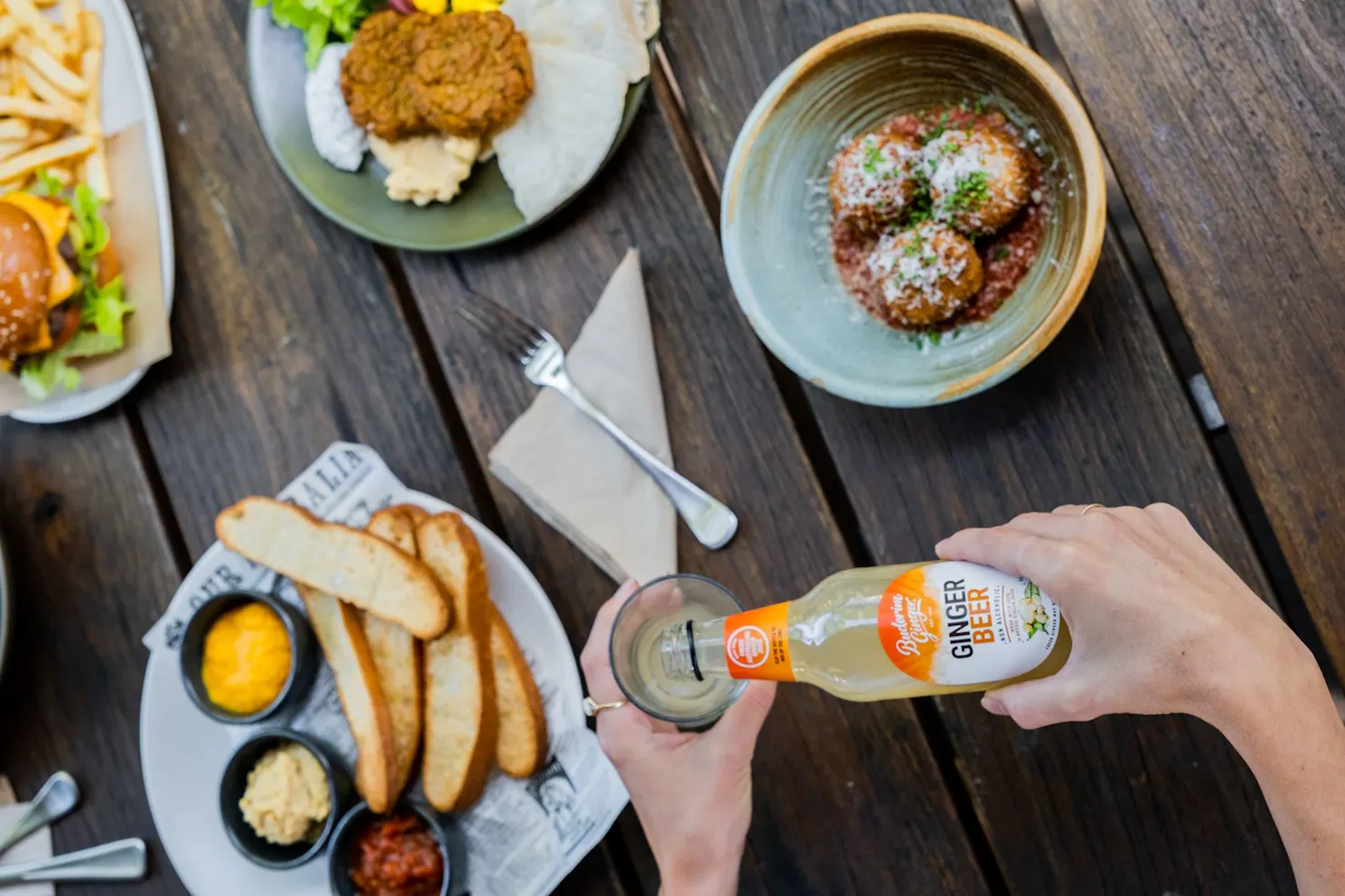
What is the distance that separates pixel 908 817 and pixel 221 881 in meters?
0.88

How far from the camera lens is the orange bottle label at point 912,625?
0.80m

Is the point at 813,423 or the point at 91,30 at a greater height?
the point at 91,30

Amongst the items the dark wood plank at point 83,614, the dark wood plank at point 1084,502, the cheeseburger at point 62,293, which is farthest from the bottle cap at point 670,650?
the cheeseburger at point 62,293

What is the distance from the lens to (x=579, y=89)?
1243 millimetres

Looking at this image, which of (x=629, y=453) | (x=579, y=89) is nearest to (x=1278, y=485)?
(x=629, y=453)

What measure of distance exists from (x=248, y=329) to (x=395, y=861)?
0.73 metres

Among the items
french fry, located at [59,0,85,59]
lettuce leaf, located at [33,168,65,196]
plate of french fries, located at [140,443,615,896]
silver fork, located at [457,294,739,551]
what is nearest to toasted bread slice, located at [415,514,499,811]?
plate of french fries, located at [140,443,615,896]

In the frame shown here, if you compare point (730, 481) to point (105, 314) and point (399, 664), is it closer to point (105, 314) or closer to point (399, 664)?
point (399, 664)

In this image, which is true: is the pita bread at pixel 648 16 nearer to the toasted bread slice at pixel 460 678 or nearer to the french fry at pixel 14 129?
the toasted bread slice at pixel 460 678

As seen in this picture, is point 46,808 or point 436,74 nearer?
point 436,74

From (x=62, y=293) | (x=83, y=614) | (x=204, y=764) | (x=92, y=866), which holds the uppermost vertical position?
(x=62, y=293)

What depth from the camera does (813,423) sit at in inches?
49.2

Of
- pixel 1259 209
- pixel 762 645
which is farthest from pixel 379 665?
pixel 1259 209

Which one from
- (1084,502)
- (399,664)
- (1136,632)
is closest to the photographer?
(1136,632)
